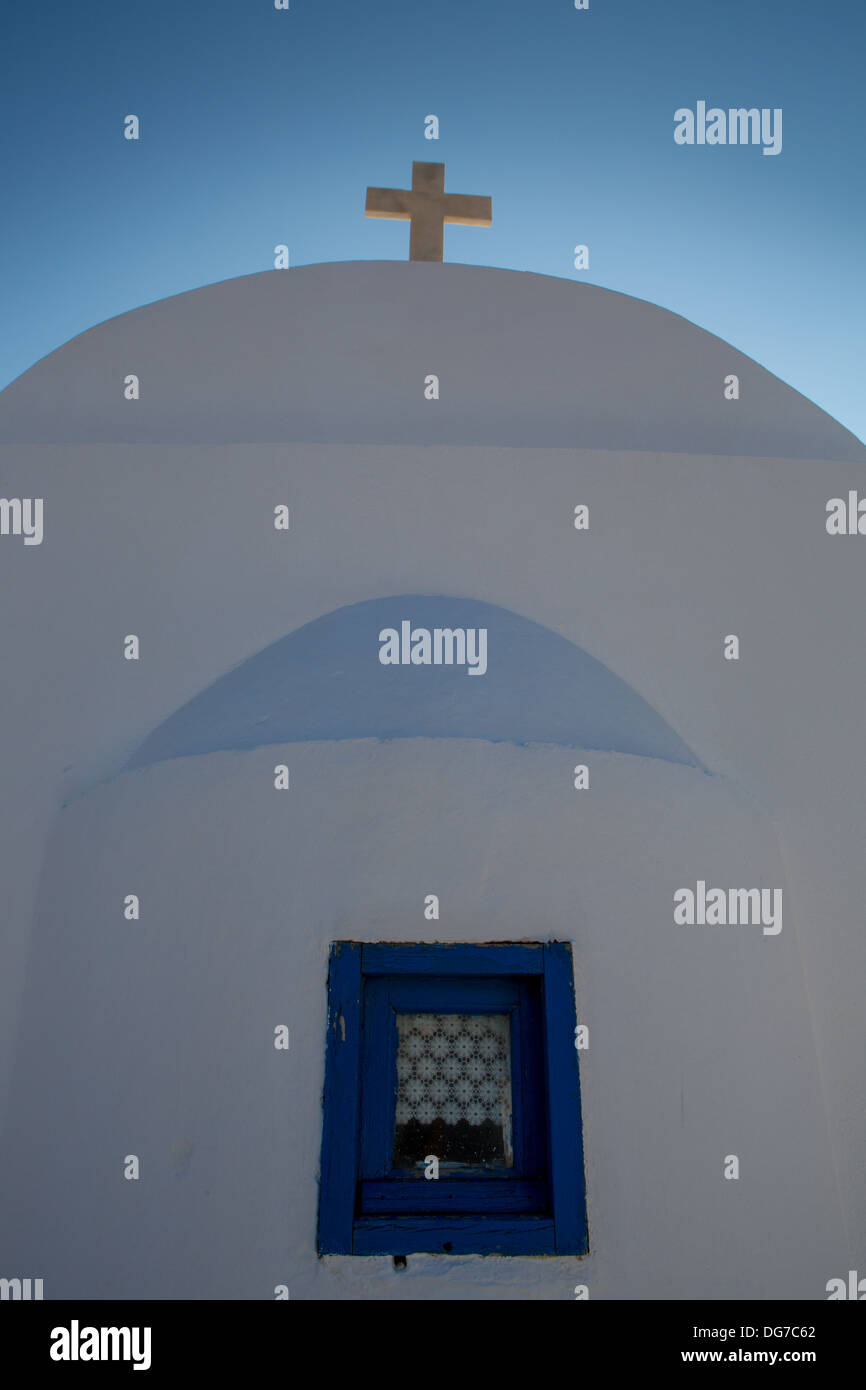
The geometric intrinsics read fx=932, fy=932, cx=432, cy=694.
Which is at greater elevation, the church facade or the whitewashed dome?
the whitewashed dome

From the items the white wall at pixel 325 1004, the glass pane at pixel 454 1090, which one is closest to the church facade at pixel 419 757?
the white wall at pixel 325 1004

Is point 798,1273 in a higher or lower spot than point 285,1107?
lower

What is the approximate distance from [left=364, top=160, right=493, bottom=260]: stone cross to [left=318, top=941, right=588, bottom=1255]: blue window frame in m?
3.52

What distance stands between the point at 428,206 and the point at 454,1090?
4.04m

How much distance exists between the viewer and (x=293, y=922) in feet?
9.09

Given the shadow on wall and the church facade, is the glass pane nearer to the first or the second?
the church facade

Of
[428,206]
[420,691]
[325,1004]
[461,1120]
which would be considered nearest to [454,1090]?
[461,1120]

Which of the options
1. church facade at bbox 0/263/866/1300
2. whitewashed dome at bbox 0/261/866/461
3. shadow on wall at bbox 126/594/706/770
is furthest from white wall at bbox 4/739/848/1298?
whitewashed dome at bbox 0/261/866/461

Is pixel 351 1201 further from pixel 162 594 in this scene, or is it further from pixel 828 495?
pixel 828 495

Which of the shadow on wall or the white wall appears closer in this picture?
the white wall

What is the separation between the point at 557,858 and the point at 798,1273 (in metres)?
1.30

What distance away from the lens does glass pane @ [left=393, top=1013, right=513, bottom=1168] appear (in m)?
2.74
